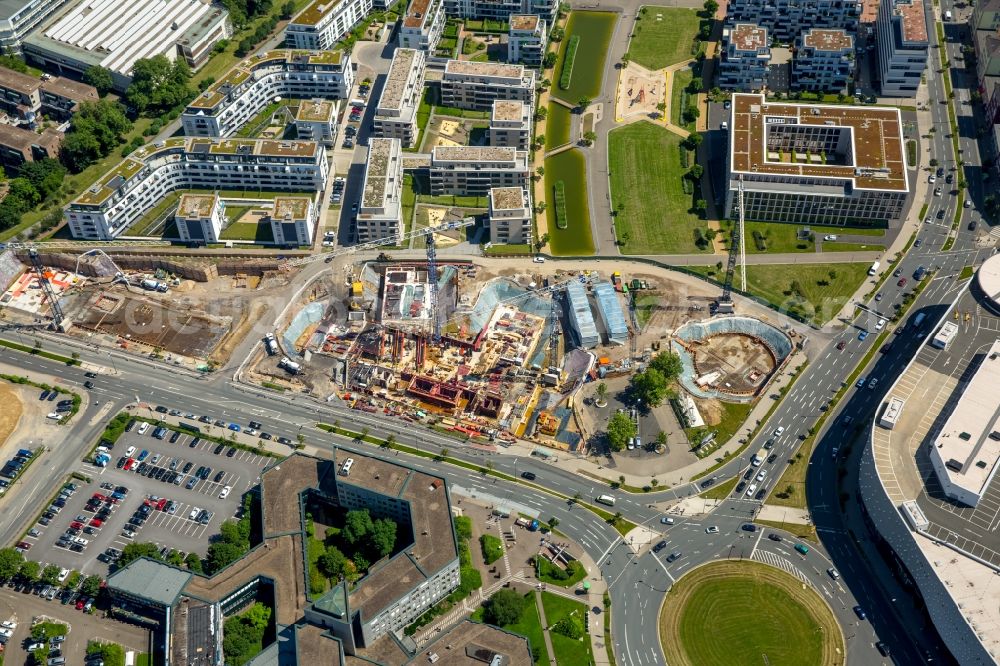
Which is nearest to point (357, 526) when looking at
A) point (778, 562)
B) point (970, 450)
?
point (778, 562)

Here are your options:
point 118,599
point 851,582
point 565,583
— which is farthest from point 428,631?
point 851,582

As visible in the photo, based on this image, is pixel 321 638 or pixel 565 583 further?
pixel 565 583

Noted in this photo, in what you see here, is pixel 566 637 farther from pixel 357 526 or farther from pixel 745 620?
pixel 357 526

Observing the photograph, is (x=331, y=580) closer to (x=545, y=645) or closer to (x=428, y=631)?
(x=428, y=631)

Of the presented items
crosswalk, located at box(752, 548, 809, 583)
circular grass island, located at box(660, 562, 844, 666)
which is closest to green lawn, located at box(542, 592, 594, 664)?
circular grass island, located at box(660, 562, 844, 666)

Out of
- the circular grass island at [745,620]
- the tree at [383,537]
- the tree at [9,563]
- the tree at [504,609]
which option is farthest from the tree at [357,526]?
the tree at [9,563]

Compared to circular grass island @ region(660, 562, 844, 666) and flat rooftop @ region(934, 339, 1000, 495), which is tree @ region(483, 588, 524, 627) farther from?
flat rooftop @ region(934, 339, 1000, 495)
